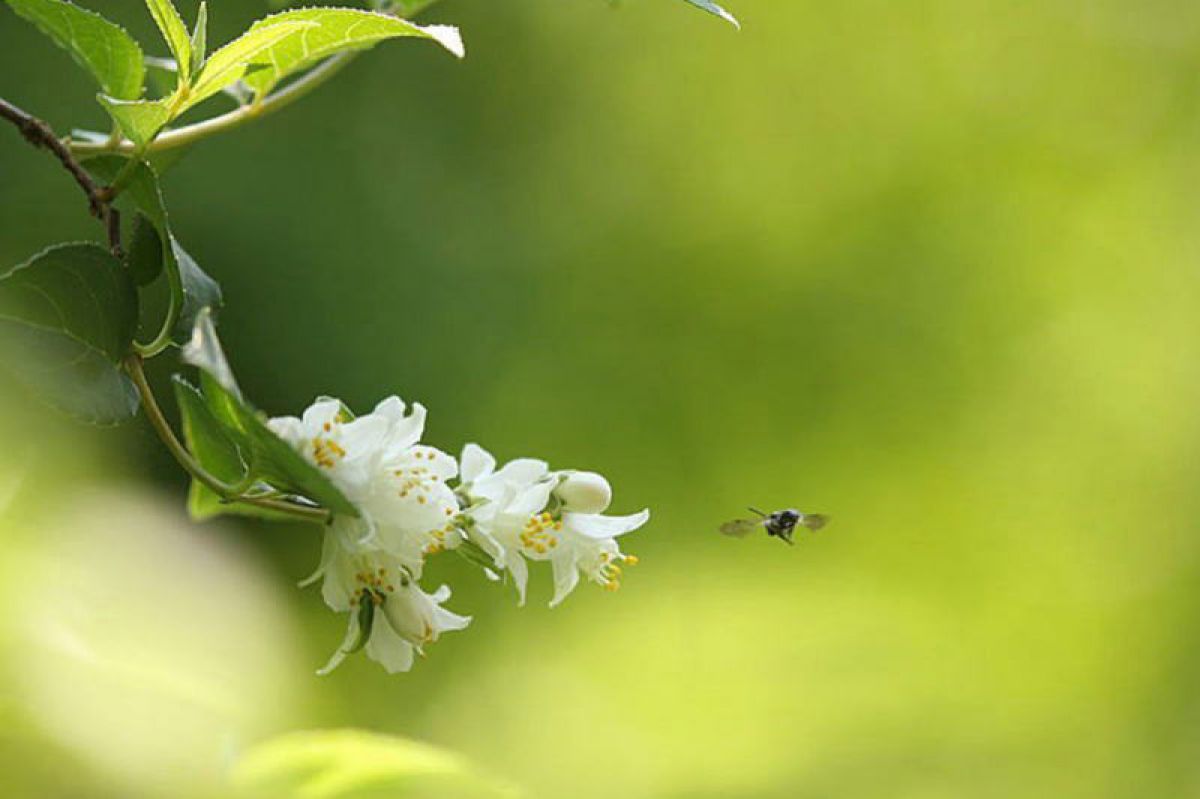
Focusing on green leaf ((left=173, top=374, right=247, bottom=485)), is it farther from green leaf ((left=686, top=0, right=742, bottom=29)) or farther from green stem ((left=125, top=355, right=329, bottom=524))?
green leaf ((left=686, top=0, right=742, bottom=29))

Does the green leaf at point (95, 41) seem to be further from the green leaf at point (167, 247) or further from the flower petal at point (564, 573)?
the flower petal at point (564, 573)

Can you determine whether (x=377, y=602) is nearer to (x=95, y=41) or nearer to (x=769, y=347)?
(x=95, y=41)

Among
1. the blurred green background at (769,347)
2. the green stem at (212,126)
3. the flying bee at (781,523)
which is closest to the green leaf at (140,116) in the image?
the green stem at (212,126)

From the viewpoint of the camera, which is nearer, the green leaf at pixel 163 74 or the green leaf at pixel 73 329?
the green leaf at pixel 73 329

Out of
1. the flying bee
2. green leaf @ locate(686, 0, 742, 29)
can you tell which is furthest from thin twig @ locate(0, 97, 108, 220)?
the flying bee

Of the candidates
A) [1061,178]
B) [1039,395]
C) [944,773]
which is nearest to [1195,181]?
[1061,178]

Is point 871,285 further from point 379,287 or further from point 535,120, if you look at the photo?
point 379,287

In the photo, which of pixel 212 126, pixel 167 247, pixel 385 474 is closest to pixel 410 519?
pixel 385 474
